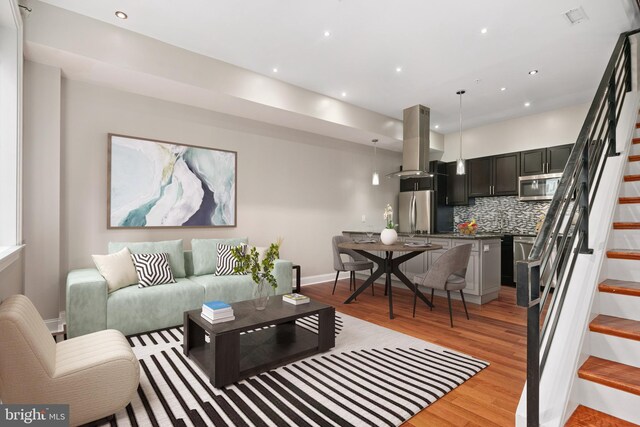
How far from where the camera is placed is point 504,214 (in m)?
6.18

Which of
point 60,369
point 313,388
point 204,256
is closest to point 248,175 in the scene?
point 204,256

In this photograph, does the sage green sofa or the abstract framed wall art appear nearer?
the sage green sofa

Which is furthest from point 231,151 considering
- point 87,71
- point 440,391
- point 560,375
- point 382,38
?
point 560,375

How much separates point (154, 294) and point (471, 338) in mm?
3223

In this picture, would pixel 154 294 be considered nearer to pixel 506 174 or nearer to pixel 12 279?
pixel 12 279

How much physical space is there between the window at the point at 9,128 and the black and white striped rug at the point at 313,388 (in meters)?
1.45

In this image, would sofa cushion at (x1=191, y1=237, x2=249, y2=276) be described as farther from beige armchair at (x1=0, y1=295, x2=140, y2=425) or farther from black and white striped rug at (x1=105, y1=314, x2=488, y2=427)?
beige armchair at (x1=0, y1=295, x2=140, y2=425)

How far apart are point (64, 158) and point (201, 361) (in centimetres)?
278

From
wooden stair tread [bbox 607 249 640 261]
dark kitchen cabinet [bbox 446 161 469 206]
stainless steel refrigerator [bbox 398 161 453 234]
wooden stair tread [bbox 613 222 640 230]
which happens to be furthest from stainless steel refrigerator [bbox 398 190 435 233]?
wooden stair tread [bbox 607 249 640 261]

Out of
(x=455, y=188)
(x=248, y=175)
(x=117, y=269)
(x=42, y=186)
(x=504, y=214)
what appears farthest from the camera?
(x=455, y=188)

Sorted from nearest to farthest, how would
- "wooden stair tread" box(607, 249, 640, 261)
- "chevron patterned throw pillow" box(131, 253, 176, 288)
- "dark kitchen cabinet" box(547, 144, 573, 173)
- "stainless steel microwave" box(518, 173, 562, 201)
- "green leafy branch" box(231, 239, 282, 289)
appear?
"wooden stair tread" box(607, 249, 640, 261)
"green leafy branch" box(231, 239, 282, 289)
"chevron patterned throw pillow" box(131, 253, 176, 288)
"dark kitchen cabinet" box(547, 144, 573, 173)
"stainless steel microwave" box(518, 173, 562, 201)

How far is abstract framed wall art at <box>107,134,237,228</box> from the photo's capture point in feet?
12.6

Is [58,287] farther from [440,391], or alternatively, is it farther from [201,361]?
[440,391]

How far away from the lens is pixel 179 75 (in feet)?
11.9
